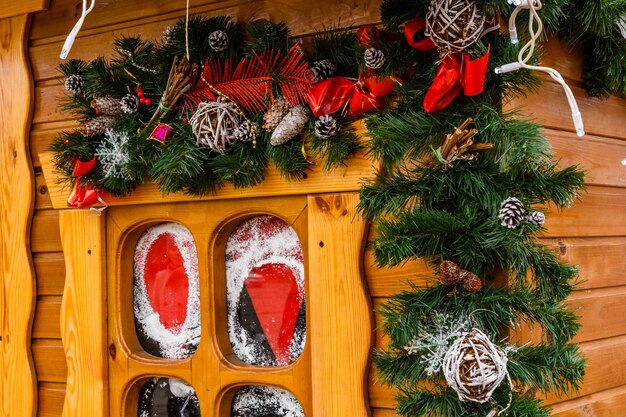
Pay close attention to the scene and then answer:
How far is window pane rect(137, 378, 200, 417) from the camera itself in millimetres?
1956

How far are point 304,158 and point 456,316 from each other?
45cm

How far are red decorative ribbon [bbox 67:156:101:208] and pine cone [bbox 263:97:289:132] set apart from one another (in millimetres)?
465

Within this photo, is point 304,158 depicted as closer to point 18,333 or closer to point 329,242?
point 329,242

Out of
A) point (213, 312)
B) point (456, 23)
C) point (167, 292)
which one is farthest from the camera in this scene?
point (167, 292)

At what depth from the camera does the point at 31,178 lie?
2172 mm

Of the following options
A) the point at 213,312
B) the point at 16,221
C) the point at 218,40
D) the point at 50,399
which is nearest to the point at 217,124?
the point at 218,40

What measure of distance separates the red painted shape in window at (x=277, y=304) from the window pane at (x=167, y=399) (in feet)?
0.85

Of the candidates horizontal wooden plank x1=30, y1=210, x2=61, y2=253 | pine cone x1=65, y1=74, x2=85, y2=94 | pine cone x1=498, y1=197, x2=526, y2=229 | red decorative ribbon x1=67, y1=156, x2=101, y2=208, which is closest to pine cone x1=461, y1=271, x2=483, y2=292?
pine cone x1=498, y1=197, x2=526, y2=229

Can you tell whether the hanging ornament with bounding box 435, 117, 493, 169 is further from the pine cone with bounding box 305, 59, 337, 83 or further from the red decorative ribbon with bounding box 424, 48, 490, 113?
the pine cone with bounding box 305, 59, 337, 83

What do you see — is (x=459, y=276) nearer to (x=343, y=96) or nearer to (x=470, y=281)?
(x=470, y=281)

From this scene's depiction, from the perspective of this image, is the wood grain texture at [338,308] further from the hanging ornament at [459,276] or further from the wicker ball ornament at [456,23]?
the wicker ball ornament at [456,23]

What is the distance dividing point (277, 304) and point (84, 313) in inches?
19.5

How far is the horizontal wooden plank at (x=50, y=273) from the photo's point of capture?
2.13 metres

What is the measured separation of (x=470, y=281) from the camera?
56.2 inches
